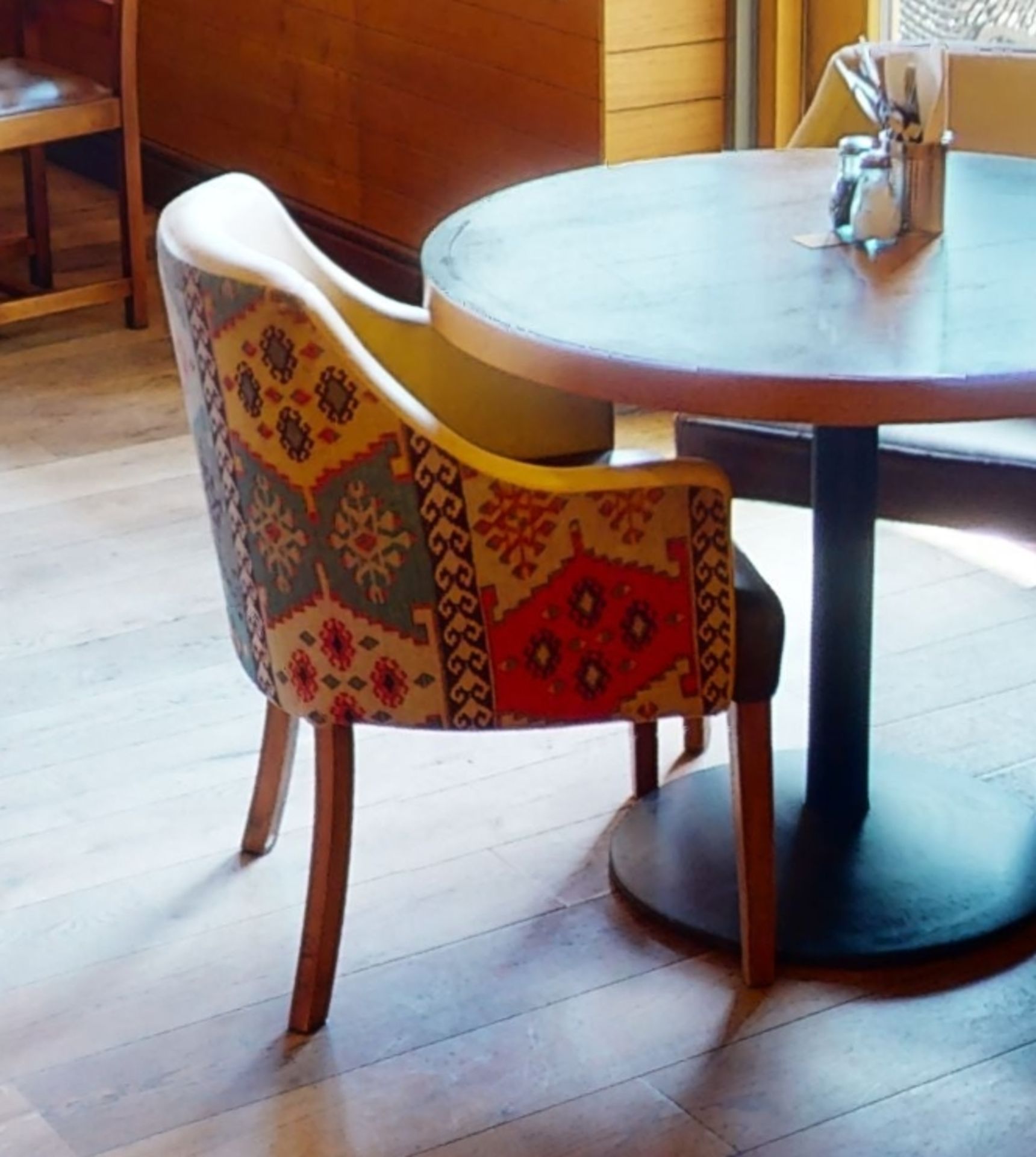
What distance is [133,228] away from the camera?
4.48 metres

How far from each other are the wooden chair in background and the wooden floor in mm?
1292

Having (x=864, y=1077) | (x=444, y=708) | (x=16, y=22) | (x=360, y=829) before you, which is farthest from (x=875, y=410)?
(x=16, y=22)

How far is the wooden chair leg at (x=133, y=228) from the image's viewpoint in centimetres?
442

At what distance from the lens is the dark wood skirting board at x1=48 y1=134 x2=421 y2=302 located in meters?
4.52

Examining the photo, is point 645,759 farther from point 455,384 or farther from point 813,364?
point 813,364

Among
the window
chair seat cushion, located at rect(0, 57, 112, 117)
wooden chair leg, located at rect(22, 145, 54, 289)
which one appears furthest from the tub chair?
wooden chair leg, located at rect(22, 145, 54, 289)

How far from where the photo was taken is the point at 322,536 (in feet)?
6.69

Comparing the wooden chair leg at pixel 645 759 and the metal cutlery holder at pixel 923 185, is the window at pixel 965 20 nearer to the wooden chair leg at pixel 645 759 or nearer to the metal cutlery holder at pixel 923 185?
the metal cutlery holder at pixel 923 185

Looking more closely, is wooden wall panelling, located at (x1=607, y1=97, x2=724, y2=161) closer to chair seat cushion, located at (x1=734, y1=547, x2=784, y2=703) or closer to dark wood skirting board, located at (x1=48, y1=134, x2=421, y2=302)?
dark wood skirting board, located at (x1=48, y1=134, x2=421, y2=302)

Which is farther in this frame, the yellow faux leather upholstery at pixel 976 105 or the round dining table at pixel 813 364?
the yellow faux leather upholstery at pixel 976 105

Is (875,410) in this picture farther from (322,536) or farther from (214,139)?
(214,139)

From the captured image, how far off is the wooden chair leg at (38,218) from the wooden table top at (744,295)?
7.59ft

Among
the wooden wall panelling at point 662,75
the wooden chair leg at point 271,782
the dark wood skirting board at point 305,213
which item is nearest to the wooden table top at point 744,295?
the wooden chair leg at point 271,782

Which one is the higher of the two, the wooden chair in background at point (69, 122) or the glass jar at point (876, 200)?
the glass jar at point (876, 200)
